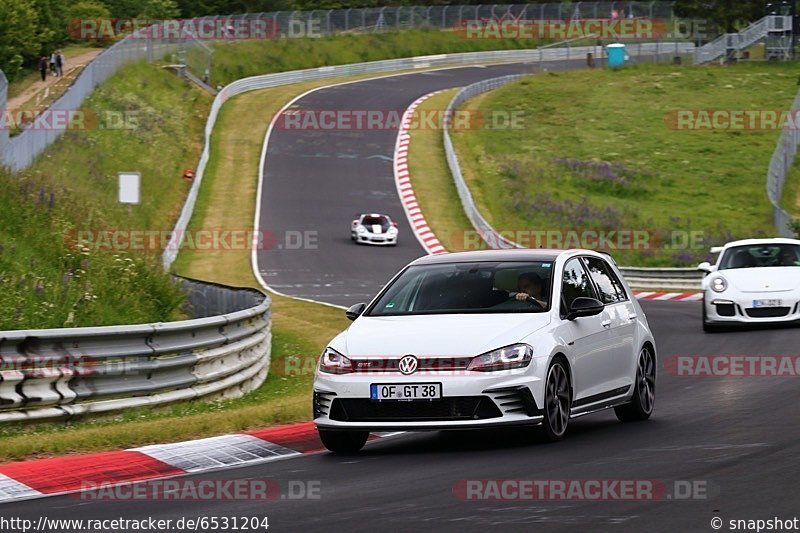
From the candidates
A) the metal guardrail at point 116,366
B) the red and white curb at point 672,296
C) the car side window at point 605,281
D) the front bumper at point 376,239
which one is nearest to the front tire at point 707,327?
the metal guardrail at point 116,366

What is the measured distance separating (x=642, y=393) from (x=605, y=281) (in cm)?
107

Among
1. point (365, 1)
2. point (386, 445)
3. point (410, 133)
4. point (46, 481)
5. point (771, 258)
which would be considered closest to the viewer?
point (46, 481)

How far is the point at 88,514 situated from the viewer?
809 cm

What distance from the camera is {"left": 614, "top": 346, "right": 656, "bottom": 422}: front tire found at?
1262 centimetres

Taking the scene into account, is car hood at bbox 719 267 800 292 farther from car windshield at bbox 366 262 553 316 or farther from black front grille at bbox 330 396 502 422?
black front grille at bbox 330 396 502 422

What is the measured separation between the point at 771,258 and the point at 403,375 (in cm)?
1421

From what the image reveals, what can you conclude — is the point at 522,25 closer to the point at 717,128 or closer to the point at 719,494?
the point at 717,128

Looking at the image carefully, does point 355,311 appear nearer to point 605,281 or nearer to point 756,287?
point 605,281

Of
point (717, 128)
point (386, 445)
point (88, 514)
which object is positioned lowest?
point (717, 128)

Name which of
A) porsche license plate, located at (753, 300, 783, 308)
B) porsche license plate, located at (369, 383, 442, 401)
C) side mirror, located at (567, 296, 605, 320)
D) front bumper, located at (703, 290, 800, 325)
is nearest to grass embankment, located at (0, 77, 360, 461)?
porsche license plate, located at (369, 383, 442, 401)

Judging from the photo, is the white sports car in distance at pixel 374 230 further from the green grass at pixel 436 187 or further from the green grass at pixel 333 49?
the green grass at pixel 333 49

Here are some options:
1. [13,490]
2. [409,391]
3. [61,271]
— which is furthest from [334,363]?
[61,271]

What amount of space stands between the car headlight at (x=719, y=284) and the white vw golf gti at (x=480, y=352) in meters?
10.4

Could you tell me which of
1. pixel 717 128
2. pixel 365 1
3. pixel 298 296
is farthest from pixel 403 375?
pixel 365 1
